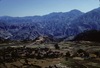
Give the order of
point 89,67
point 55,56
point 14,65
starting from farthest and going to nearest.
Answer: point 55,56
point 14,65
point 89,67

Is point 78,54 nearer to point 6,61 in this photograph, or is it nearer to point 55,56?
point 55,56

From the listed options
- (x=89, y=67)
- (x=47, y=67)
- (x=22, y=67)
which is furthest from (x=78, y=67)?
(x=22, y=67)

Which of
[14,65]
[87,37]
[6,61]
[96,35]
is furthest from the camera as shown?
[87,37]

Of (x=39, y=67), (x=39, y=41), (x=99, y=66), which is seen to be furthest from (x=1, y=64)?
(x=39, y=41)

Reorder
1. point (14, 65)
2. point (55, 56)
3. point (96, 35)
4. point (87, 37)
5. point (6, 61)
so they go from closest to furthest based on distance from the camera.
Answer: point (14, 65), point (6, 61), point (55, 56), point (96, 35), point (87, 37)

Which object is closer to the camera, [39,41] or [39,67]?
[39,67]

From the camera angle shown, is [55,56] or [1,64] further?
[55,56]

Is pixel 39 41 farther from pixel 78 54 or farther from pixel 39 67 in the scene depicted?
pixel 39 67

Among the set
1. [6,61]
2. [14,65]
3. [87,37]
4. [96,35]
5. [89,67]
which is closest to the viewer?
[89,67]

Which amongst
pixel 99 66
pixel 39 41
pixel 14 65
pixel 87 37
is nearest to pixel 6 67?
pixel 14 65
